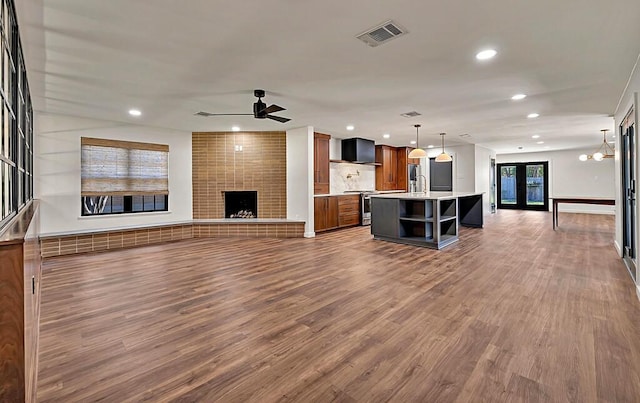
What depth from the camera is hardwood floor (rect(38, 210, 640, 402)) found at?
6.00 feet

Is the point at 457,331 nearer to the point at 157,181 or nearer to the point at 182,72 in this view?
the point at 182,72

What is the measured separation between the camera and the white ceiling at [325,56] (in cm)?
233

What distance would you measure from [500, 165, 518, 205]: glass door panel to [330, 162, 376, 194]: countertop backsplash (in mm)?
6766

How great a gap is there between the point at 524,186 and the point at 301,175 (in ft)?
34.1

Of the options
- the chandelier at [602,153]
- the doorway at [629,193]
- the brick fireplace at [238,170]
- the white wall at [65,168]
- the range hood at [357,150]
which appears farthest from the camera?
the range hood at [357,150]

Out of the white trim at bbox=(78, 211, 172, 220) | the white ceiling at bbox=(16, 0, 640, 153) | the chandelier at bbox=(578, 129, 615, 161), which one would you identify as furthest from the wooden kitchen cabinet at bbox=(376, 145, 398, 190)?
the white trim at bbox=(78, 211, 172, 220)

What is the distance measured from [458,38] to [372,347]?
8.54 feet

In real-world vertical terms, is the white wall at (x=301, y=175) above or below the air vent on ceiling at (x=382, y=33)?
below

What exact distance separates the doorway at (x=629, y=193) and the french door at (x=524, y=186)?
872 centimetres

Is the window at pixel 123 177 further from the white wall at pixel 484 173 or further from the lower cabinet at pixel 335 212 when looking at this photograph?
the white wall at pixel 484 173

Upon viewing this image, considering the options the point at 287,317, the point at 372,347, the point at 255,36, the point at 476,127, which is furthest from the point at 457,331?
the point at 476,127

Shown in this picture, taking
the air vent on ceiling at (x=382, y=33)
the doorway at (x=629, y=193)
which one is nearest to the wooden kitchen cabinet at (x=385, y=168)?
the doorway at (x=629, y=193)

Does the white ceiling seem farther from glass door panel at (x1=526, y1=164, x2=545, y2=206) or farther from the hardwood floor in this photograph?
glass door panel at (x1=526, y1=164, x2=545, y2=206)

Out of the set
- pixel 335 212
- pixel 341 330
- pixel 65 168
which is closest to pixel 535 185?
pixel 335 212
